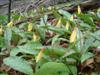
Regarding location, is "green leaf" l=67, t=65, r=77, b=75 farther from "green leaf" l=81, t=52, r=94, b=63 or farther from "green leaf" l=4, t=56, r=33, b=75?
"green leaf" l=4, t=56, r=33, b=75

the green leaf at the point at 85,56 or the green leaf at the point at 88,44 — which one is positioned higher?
the green leaf at the point at 88,44

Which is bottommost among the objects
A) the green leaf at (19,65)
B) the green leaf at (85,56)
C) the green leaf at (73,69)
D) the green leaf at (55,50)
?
the green leaf at (73,69)

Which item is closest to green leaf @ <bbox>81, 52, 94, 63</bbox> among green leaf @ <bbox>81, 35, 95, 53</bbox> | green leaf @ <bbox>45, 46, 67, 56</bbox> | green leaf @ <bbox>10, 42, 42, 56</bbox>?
green leaf @ <bbox>81, 35, 95, 53</bbox>

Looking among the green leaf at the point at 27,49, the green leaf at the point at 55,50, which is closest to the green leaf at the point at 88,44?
the green leaf at the point at 55,50

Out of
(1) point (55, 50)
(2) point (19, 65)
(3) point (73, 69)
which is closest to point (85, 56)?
(3) point (73, 69)

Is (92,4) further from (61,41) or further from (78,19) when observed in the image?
(61,41)

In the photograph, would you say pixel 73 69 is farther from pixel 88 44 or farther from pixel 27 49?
pixel 27 49

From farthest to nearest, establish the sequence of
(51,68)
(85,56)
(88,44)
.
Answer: (88,44)
(85,56)
(51,68)

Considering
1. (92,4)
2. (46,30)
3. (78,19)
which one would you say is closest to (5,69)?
(46,30)

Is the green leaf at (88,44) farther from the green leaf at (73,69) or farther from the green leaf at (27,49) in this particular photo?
the green leaf at (27,49)

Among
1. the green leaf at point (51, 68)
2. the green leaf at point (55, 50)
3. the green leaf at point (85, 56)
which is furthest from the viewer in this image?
the green leaf at point (55, 50)
